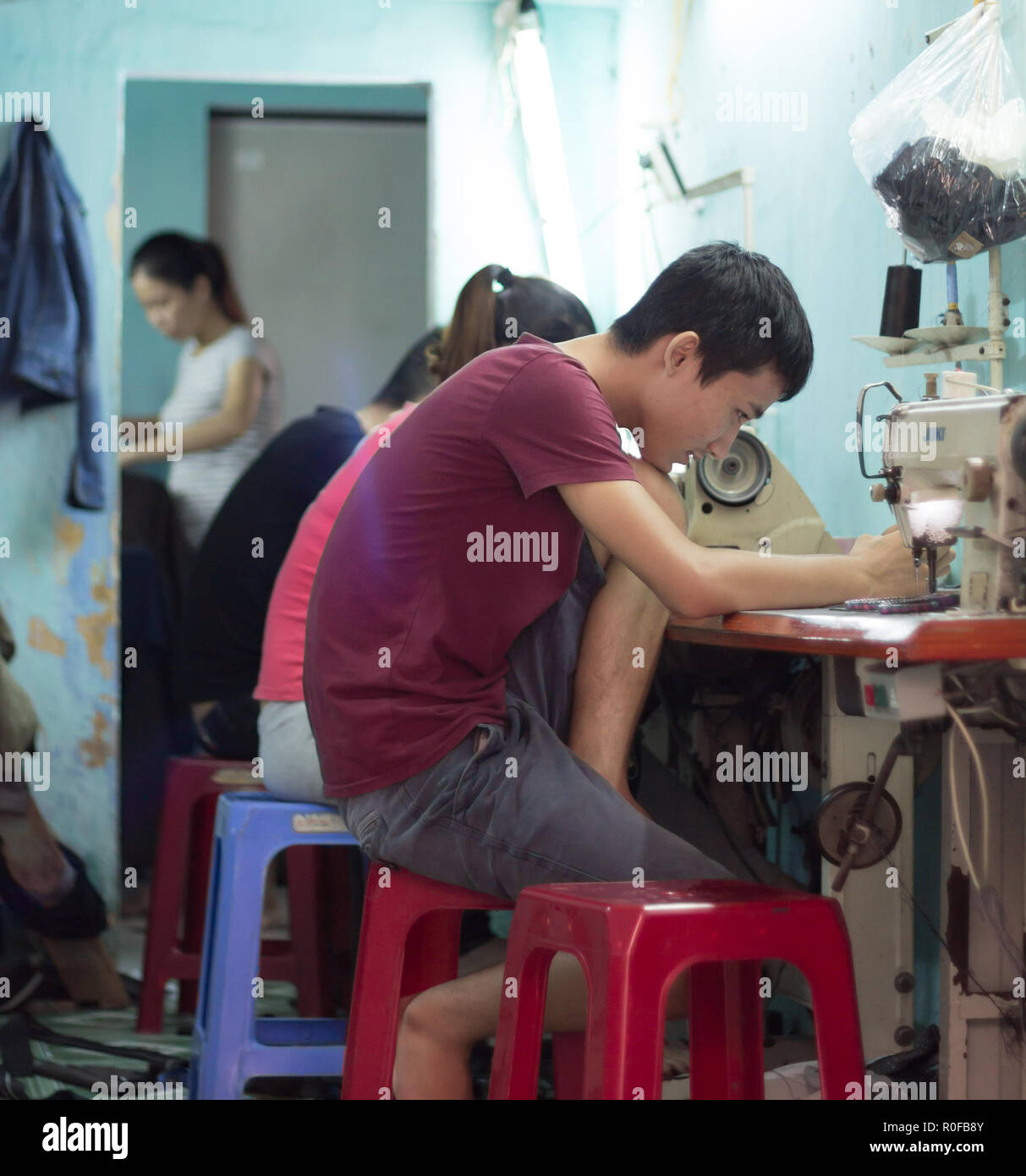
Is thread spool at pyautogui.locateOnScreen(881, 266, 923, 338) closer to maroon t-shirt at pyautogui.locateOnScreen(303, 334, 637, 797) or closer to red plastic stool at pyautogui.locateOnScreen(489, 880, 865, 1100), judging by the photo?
maroon t-shirt at pyautogui.locateOnScreen(303, 334, 637, 797)

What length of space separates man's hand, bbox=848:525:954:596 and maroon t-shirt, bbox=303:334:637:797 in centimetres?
35

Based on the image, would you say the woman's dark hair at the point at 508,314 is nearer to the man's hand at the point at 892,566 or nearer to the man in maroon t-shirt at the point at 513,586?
the man in maroon t-shirt at the point at 513,586

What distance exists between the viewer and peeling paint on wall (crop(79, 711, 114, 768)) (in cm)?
346

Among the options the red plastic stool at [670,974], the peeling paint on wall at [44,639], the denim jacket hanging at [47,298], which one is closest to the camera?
the red plastic stool at [670,974]

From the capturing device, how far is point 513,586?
159 centimetres

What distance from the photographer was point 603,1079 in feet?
4.28

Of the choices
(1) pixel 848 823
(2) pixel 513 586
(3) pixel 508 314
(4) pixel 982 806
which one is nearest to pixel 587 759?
(2) pixel 513 586

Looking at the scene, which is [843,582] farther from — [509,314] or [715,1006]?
[509,314]

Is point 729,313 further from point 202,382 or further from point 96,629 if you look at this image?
point 202,382

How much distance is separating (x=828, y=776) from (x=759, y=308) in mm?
687

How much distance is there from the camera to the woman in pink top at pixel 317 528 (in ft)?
7.07

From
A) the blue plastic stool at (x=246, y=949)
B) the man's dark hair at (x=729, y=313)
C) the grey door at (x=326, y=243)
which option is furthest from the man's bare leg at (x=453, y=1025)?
the grey door at (x=326, y=243)

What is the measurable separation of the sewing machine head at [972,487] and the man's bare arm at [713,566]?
58 millimetres
